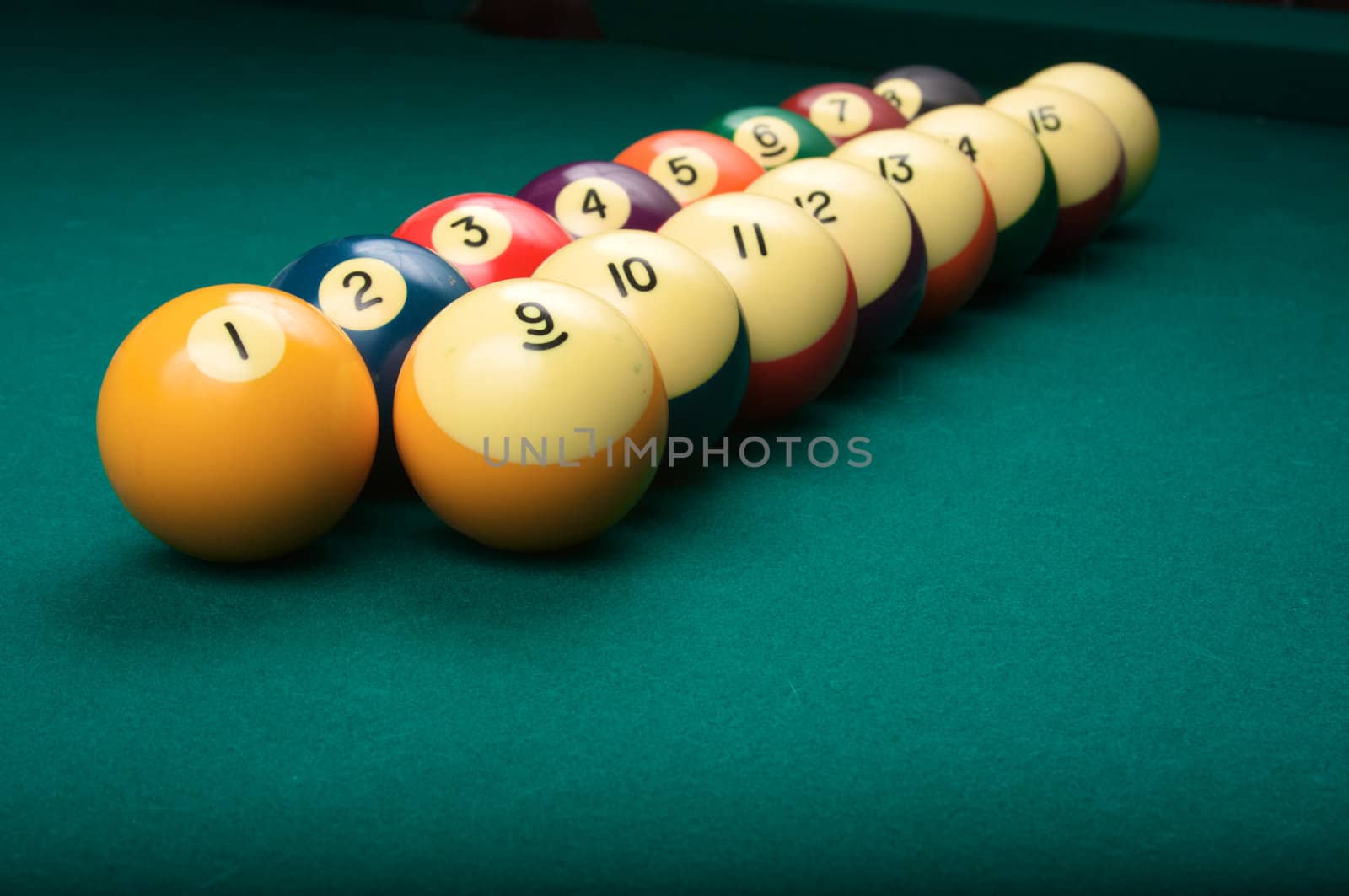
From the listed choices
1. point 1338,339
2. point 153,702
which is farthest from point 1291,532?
point 153,702

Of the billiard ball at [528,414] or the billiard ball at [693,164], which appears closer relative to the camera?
the billiard ball at [528,414]

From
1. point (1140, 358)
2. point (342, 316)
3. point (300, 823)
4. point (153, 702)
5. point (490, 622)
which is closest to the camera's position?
point (300, 823)

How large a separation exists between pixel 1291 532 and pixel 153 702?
6.22 feet

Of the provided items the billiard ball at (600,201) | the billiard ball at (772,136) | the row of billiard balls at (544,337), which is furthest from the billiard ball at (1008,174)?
the billiard ball at (600,201)

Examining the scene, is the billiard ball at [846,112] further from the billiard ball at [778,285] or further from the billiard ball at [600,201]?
the billiard ball at [778,285]

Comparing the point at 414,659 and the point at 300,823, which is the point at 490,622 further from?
the point at 300,823

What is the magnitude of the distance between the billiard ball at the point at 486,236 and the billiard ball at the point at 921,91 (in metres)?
1.65

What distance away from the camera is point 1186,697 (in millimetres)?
1933

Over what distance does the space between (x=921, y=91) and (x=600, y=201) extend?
1.53 metres

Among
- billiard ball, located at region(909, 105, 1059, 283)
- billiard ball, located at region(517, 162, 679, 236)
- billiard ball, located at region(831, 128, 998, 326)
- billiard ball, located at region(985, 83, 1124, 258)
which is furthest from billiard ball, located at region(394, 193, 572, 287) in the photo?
billiard ball, located at region(985, 83, 1124, 258)

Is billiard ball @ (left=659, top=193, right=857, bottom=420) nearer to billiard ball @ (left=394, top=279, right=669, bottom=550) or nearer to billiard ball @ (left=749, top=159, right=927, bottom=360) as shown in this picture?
billiard ball @ (left=749, top=159, right=927, bottom=360)

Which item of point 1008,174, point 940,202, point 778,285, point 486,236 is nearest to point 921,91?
point 1008,174

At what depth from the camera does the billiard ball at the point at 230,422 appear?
6.54ft

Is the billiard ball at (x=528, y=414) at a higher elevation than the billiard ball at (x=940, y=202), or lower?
lower
